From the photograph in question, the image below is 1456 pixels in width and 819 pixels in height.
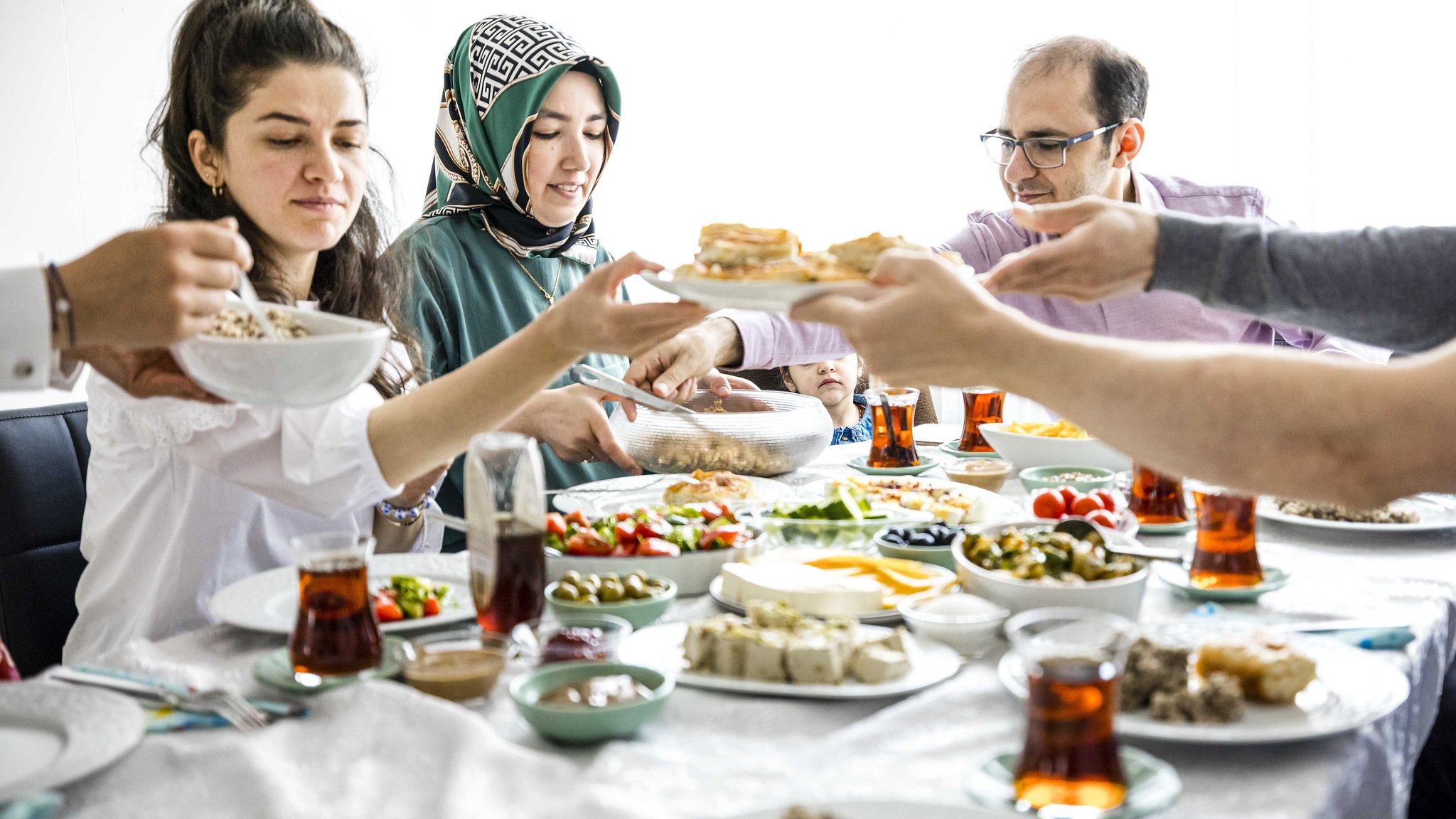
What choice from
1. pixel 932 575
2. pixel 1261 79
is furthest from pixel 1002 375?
pixel 1261 79

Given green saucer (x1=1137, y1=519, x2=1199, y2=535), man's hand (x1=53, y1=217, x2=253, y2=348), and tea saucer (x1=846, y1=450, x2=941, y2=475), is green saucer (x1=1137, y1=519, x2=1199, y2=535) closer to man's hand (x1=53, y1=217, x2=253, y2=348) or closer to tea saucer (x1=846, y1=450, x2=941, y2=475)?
tea saucer (x1=846, y1=450, x2=941, y2=475)

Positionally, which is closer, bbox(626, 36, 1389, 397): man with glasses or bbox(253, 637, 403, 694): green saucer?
bbox(253, 637, 403, 694): green saucer

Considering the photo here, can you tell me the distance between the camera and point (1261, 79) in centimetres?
463

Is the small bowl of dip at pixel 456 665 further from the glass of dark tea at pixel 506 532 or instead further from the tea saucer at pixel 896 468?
the tea saucer at pixel 896 468

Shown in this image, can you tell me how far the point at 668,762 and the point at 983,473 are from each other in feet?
4.54

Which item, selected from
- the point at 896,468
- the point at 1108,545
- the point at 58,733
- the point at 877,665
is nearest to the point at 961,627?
the point at 877,665

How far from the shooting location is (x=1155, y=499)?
1.98 meters

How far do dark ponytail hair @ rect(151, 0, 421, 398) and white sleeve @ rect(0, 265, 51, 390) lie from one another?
0.77 meters

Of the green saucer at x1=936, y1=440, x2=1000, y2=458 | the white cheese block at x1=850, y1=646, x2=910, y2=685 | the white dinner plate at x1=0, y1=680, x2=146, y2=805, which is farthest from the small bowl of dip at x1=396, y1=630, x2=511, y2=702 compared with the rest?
the green saucer at x1=936, y1=440, x2=1000, y2=458

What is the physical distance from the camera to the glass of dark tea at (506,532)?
55.2 inches

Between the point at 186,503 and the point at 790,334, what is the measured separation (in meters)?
1.52

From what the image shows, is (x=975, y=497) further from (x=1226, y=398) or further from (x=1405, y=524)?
(x=1226, y=398)

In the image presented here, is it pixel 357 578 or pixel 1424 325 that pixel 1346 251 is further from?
pixel 357 578

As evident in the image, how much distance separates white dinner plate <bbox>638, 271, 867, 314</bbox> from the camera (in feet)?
5.28
